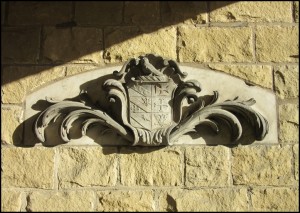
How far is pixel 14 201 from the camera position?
98.7 inches

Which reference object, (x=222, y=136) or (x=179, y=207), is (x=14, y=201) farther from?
(x=222, y=136)

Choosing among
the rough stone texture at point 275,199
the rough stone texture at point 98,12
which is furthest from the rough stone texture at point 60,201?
the rough stone texture at point 98,12

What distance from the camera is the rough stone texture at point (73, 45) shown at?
271 centimetres

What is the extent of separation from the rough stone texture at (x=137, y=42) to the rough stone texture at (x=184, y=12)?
7 cm

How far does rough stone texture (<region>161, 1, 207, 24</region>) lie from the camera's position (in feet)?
9.12

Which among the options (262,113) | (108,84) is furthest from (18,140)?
(262,113)

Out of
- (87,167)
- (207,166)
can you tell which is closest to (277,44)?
(207,166)

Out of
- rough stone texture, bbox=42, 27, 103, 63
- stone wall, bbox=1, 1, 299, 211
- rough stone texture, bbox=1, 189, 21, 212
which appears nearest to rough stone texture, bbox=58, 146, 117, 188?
stone wall, bbox=1, 1, 299, 211

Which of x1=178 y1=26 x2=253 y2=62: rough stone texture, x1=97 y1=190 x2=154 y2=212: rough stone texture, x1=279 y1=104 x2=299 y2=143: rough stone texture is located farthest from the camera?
x1=178 y1=26 x2=253 y2=62: rough stone texture

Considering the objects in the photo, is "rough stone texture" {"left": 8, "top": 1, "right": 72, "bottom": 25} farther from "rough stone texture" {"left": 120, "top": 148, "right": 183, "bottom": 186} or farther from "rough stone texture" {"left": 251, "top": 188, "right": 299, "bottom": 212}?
"rough stone texture" {"left": 251, "top": 188, "right": 299, "bottom": 212}

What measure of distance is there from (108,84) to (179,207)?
0.72 metres

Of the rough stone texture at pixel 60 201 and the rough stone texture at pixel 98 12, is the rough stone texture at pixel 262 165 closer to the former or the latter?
the rough stone texture at pixel 60 201

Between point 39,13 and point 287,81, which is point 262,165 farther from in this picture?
point 39,13

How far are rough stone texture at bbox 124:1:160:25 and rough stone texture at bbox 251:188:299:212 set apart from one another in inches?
42.9
